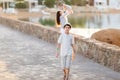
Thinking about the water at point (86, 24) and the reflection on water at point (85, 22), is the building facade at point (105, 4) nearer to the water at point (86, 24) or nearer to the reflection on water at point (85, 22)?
the reflection on water at point (85, 22)

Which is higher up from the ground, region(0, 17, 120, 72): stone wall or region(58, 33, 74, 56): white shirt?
region(58, 33, 74, 56): white shirt

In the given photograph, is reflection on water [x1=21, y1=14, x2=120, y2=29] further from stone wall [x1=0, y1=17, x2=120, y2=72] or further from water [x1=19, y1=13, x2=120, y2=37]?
stone wall [x1=0, y1=17, x2=120, y2=72]

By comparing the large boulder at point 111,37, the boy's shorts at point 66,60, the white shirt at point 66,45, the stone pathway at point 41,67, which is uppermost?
the white shirt at point 66,45

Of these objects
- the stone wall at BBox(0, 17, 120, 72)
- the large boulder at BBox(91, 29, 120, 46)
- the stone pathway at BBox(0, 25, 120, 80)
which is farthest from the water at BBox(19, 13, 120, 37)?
the large boulder at BBox(91, 29, 120, 46)

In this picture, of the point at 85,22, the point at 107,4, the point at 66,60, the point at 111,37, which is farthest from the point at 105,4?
the point at 66,60

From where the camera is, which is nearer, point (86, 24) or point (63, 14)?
point (63, 14)

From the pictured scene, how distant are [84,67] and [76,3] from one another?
94.0m

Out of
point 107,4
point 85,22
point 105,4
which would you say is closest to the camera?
point 85,22

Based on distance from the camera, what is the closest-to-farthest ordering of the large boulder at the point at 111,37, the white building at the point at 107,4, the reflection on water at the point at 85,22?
the large boulder at the point at 111,37, the reflection on water at the point at 85,22, the white building at the point at 107,4

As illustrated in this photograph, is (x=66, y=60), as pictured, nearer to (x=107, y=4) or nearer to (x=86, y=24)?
(x=86, y=24)

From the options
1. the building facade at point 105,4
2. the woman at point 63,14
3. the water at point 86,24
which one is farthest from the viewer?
the building facade at point 105,4

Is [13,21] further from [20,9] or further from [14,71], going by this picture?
[20,9]

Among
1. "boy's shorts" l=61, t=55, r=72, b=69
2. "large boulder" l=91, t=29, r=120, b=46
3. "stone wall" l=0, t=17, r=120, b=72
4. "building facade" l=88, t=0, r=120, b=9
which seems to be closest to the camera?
"boy's shorts" l=61, t=55, r=72, b=69

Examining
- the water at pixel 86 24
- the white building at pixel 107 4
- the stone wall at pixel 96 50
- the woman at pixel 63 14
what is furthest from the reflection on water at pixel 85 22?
the woman at pixel 63 14
